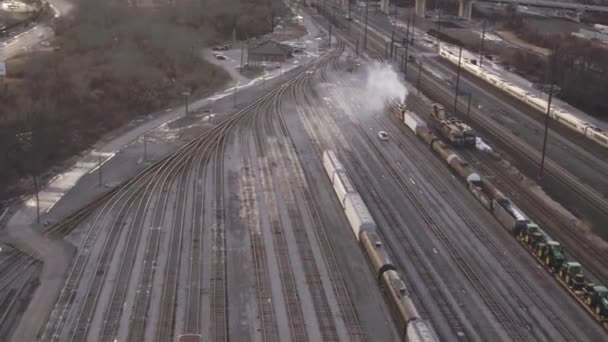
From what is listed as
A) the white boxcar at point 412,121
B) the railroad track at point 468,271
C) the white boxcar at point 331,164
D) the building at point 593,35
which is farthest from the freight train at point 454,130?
the building at point 593,35

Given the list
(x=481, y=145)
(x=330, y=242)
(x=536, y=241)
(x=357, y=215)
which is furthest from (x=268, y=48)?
(x=536, y=241)

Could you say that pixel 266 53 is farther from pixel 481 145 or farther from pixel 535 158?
pixel 535 158

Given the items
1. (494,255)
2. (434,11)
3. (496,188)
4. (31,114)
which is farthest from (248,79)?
(434,11)

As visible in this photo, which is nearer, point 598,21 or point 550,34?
point 550,34

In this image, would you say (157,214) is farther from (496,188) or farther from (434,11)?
(434,11)

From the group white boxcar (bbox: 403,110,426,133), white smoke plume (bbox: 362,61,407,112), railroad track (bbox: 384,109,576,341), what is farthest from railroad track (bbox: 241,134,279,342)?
white smoke plume (bbox: 362,61,407,112)

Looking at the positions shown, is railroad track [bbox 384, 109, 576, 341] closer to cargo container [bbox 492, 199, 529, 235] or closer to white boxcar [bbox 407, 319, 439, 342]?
cargo container [bbox 492, 199, 529, 235]
